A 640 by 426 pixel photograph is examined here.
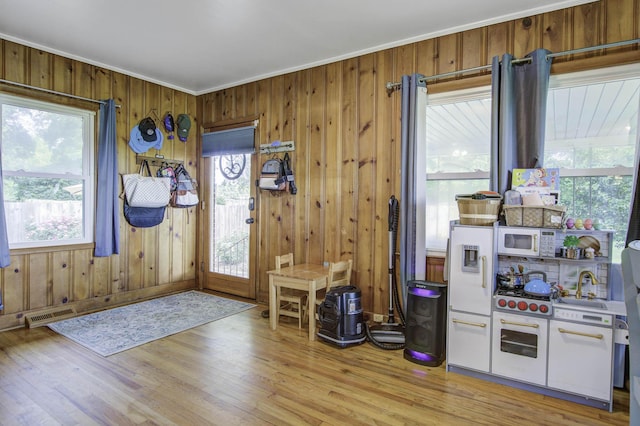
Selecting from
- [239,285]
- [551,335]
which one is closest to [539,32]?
[551,335]

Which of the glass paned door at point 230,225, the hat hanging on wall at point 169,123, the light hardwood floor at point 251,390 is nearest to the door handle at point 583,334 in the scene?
the light hardwood floor at point 251,390

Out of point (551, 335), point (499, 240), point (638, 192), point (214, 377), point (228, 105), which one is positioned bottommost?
point (214, 377)

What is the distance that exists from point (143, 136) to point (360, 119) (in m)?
2.63

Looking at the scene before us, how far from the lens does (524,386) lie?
2.38 metres

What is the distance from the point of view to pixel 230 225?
15.6 ft

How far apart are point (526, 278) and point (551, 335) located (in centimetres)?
47

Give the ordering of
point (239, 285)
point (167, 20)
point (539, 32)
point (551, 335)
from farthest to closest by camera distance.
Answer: point (239, 285) < point (167, 20) < point (539, 32) < point (551, 335)

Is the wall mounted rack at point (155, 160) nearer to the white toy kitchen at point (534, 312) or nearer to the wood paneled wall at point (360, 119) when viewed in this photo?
the wood paneled wall at point (360, 119)

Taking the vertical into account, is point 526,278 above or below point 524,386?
above

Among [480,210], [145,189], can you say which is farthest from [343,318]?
[145,189]

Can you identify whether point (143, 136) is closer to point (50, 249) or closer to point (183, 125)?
point (183, 125)

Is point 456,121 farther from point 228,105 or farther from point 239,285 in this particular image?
point 239,285

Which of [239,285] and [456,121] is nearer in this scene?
[456,121]

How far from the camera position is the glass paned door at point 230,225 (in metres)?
4.56
